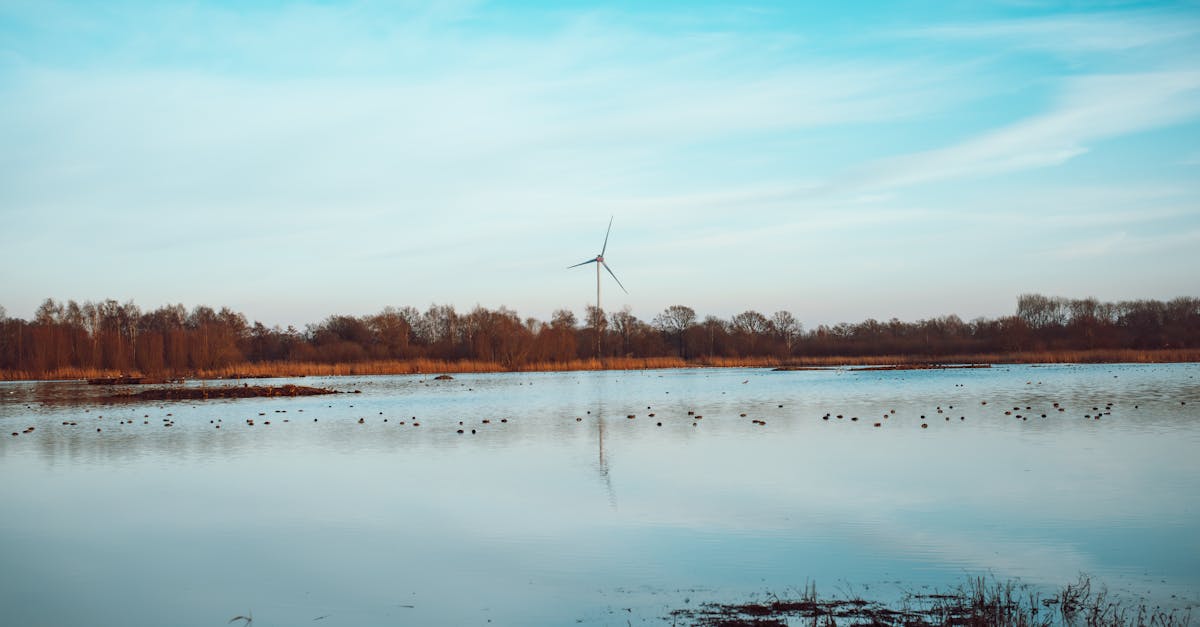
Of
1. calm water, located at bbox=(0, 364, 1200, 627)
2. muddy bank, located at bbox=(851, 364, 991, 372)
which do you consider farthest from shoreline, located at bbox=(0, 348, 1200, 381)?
calm water, located at bbox=(0, 364, 1200, 627)

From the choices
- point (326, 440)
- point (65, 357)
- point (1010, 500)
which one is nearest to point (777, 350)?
point (65, 357)

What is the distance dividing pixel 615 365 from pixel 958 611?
171ft

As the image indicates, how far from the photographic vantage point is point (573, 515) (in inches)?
356

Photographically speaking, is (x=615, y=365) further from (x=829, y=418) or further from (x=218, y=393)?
(x=829, y=418)

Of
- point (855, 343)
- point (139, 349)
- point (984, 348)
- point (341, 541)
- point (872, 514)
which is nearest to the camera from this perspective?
point (341, 541)

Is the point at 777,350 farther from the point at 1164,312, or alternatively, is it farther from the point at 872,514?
the point at 872,514

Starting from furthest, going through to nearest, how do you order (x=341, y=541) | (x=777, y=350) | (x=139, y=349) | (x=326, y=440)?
(x=777, y=350), (x=139, y=349), (x=326, y=440), (x=341, y=541)

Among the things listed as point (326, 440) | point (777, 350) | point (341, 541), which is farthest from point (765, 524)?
point (777, 350)

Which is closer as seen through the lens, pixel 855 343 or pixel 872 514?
pixel 872 514

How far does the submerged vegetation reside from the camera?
16.9ft

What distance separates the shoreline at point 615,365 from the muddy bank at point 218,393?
12.8 meters

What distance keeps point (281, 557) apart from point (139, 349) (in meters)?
45.6

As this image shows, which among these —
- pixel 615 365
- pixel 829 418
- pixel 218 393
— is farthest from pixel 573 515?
pixel 615 365

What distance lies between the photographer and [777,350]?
78438mm
